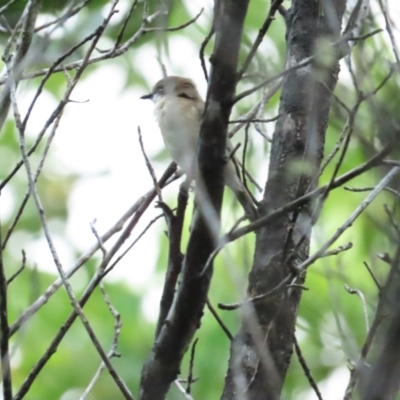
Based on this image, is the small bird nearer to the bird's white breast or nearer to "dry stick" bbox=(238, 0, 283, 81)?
the bird's white breast

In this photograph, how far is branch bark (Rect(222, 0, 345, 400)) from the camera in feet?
9.30

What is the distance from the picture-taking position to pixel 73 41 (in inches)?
144

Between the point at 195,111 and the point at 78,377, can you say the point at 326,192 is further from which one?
the point at 78,377

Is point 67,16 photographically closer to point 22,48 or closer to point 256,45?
point 22,48

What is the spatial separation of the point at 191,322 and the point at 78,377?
4.08 metres

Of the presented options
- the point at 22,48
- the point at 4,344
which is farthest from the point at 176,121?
the point at 4,344

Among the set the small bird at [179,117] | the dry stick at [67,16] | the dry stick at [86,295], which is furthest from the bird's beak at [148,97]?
the dry stick at [67,16]

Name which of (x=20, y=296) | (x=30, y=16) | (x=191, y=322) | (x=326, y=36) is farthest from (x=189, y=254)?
(x=20, y=296)

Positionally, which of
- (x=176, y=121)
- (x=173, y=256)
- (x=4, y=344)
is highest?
(x=176, y=121)

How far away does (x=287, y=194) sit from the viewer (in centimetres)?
310

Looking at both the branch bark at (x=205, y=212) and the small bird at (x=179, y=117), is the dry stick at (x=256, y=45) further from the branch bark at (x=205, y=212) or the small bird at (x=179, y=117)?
the small bird at (x=179, y=117)

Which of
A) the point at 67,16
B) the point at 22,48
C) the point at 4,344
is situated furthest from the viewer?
the point at 22,48

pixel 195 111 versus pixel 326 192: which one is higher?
pixel 195 111

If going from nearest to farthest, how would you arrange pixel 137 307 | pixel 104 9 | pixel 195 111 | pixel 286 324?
1. pixel 286 324
2. pixel 104 9
3. pixel 195 111
4. pixel 137 307
